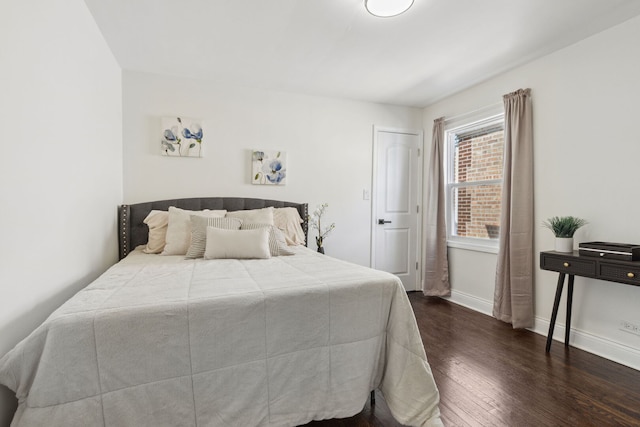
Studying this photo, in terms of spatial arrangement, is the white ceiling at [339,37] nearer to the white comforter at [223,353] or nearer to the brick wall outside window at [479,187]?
the brick wall outside window at [479,187]

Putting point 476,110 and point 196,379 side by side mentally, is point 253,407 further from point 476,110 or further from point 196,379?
point 476,110

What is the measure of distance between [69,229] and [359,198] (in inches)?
113

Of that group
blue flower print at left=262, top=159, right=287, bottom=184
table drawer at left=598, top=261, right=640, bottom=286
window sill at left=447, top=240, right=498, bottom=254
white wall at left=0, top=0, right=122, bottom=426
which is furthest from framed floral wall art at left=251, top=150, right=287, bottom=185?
table drawer at left=598, top=261, right=640, bottom=286

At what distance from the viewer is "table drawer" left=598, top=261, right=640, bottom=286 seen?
1.88 metres

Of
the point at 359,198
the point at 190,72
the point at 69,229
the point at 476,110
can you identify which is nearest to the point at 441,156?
the point at 476,110

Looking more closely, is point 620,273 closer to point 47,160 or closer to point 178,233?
point 178,233

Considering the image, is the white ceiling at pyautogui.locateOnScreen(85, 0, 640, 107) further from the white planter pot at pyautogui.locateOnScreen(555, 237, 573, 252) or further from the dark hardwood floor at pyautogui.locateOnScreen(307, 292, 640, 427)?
the dark hardwood floor at pyautogui.locateOnScreen(307, 292, 640, 427)

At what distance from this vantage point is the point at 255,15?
6.86 feet

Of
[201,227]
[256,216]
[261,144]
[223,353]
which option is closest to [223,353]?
[223,353]

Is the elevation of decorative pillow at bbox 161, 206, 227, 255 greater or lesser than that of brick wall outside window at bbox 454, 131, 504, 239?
lesser

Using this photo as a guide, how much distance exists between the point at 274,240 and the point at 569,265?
7.34ft

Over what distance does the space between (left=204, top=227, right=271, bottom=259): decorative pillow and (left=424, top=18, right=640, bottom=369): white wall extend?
8.14ft

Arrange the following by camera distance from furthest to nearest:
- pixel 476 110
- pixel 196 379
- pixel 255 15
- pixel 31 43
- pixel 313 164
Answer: pixel 313 164 < pixel 476 110 < pixel 255 15 < pixel 31 43 < pixel 196 379

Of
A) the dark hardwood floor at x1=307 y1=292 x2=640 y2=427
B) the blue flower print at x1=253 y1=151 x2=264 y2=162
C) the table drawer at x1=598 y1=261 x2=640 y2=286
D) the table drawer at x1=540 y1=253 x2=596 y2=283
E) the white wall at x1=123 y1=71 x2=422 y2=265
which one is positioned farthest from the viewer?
the blue flower print at x1=253 y1=151 x2=264 y2=162
